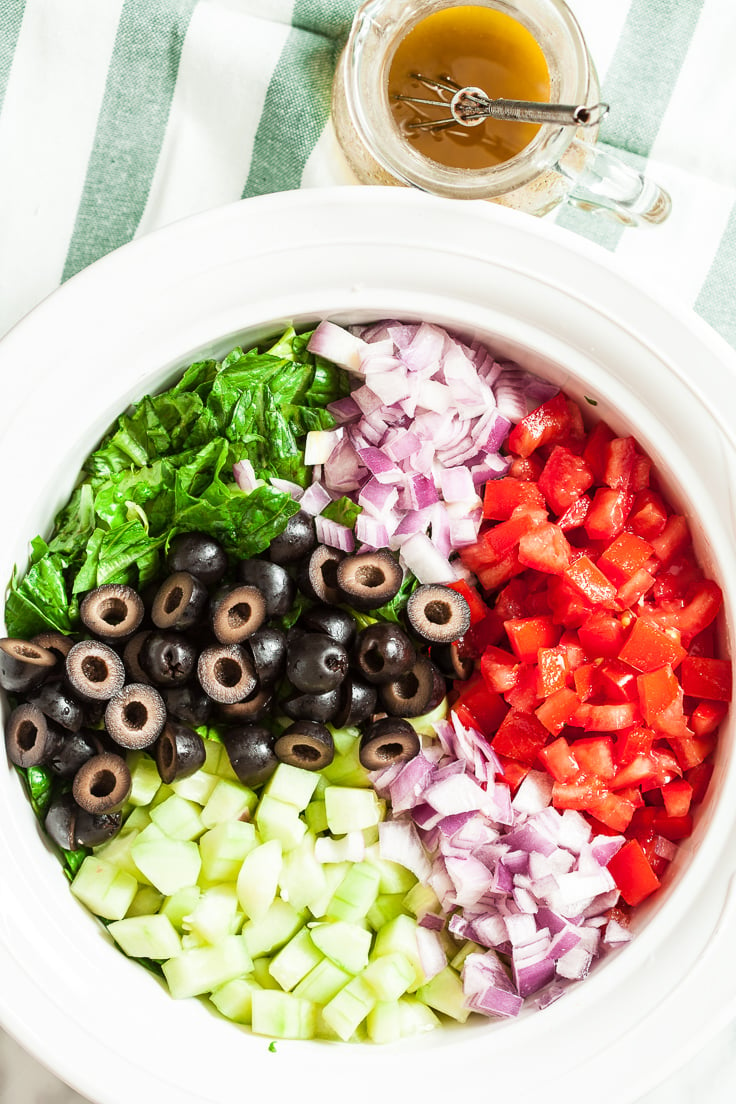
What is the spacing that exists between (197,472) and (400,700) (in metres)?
0.53

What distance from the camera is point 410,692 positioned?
5.16ft

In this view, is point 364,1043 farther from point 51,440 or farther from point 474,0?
point 474,0

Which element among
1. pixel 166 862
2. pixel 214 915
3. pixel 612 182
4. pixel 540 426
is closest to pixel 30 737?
pixel 166 862

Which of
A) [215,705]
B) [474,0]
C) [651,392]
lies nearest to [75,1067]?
[215,705]

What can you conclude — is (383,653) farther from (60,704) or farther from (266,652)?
(60,704)

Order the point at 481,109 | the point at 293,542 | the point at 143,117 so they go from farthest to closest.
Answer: the point at 143,117
the point at 293,542
the point at 481,109

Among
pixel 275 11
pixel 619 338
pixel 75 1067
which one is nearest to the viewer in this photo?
pixel 75 1067

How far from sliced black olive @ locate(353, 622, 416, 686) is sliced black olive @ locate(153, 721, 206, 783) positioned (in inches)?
11.8

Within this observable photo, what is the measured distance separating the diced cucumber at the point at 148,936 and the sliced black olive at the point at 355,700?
0.45m

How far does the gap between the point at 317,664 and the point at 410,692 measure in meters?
0.19

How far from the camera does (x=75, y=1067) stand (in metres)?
1.43

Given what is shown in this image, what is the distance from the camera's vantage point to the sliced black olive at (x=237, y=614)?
149cm

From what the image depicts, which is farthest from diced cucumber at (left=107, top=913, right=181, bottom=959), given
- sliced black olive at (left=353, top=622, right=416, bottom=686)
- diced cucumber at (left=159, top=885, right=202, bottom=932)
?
sliced black olive at (left=353, top=622, right=416, bottom=686)

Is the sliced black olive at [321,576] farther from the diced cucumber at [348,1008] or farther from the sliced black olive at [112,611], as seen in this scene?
the diced cucumber at [348,1008]
